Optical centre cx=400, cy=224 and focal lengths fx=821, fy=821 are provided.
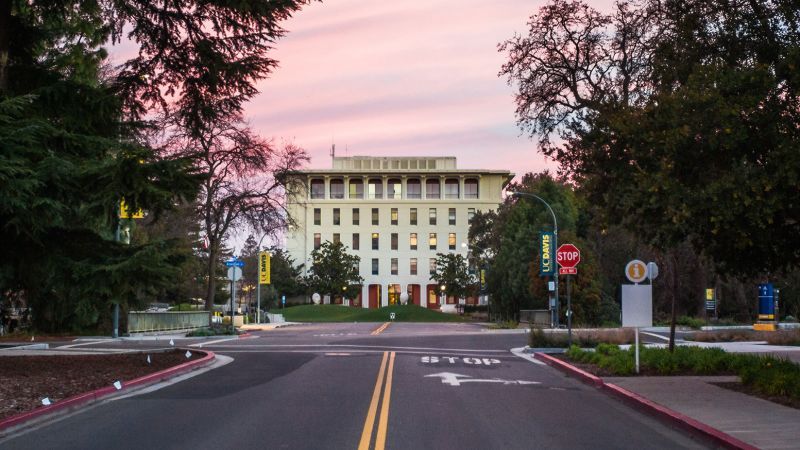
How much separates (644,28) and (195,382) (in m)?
13.4

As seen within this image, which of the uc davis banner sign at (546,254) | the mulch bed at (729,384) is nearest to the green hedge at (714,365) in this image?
the mulch bed at (729,384)

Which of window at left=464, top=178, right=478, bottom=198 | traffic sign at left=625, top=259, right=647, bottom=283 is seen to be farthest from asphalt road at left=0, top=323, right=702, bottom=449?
window at left=464, top=178, right=478, bottom=198

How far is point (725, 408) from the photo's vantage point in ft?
40.4

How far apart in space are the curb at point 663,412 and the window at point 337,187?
3941 inches

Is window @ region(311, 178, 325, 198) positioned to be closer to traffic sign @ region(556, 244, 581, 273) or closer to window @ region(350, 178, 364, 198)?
window @ region(350, 178, 364, 198)

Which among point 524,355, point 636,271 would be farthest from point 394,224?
point 636,271

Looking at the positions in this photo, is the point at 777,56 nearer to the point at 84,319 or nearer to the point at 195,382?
the point at 195,382

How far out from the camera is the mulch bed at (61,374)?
13.6 meters

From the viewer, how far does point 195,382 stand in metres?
17.6

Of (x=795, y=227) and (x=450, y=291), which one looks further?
(x=450, y=291)

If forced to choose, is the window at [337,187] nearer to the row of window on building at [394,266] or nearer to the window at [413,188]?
the window at [413,188]

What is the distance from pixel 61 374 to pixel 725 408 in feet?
42.5

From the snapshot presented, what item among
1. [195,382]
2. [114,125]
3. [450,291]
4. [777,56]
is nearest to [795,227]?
[777,56]

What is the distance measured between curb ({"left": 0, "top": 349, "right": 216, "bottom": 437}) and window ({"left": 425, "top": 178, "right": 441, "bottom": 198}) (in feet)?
322
